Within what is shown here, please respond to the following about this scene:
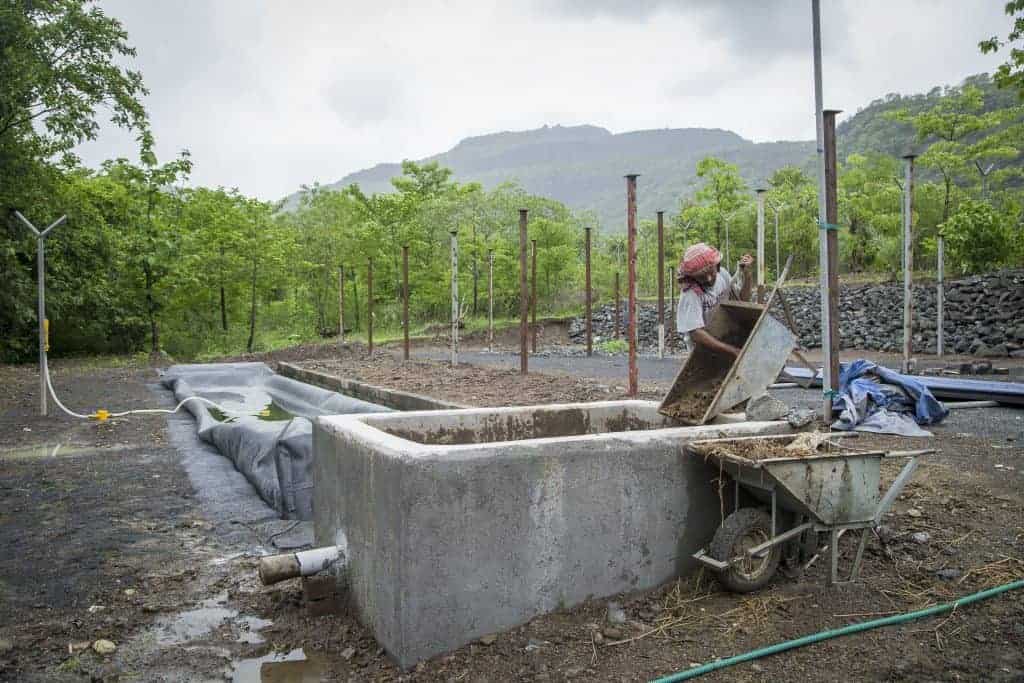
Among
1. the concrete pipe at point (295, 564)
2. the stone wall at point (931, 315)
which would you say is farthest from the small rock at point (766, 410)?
the stone wall at point (931, 315)

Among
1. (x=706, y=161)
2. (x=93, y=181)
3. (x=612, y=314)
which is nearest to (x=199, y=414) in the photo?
(x=612, y=314)

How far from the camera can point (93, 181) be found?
1007 inches

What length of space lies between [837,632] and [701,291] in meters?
2.25

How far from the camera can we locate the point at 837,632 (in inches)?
123

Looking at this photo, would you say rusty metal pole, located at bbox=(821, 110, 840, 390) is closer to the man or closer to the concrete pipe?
the man

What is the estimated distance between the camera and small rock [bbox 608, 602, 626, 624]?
3379mm

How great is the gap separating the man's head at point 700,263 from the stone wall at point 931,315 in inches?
330

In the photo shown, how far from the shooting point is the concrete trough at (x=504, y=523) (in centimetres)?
313

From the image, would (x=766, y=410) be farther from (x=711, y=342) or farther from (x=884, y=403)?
(x=884, y=403)

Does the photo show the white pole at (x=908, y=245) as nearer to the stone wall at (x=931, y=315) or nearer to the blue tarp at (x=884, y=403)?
the blue tarp at (x=884, y=403)

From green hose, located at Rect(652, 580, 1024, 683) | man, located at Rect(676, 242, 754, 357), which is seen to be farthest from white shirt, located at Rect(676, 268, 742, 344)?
green hose, located at Rect(652, 580, 1024, 683)

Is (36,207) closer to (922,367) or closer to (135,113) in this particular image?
(135,113)

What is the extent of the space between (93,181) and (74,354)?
18.5 feet

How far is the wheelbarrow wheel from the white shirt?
1.43 metres
